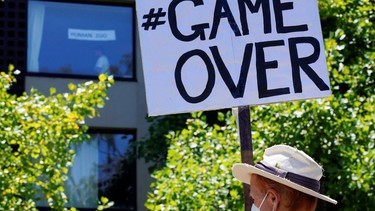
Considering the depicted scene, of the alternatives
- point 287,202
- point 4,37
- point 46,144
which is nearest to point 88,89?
point 46,144

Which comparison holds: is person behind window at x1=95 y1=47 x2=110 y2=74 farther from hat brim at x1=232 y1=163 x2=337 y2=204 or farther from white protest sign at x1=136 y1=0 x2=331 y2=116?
hat brim at x1=232 y1=163 x2=337 y2=204

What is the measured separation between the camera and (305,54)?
5.66 metres

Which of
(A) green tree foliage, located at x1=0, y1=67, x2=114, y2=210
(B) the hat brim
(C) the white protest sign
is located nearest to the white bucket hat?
(B) the hat brim

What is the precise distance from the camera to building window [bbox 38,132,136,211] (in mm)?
17312

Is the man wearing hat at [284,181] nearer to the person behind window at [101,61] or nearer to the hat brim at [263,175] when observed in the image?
the hat brim at [263,175]

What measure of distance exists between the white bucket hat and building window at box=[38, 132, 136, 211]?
41.4 feet

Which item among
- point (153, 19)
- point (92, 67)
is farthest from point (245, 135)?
point (92, 67)

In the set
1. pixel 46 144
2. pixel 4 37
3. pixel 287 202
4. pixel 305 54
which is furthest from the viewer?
pixel 4 37

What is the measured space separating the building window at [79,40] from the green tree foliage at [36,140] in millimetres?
5724

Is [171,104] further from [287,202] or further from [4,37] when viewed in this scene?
[4,37]

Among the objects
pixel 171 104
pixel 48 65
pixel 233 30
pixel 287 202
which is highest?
pixel 48 65

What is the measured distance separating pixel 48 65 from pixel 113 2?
152cm

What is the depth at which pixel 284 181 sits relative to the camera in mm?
4477

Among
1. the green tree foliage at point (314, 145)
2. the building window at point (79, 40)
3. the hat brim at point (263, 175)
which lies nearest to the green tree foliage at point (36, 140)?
the green tree foliage at point (314, 145)
